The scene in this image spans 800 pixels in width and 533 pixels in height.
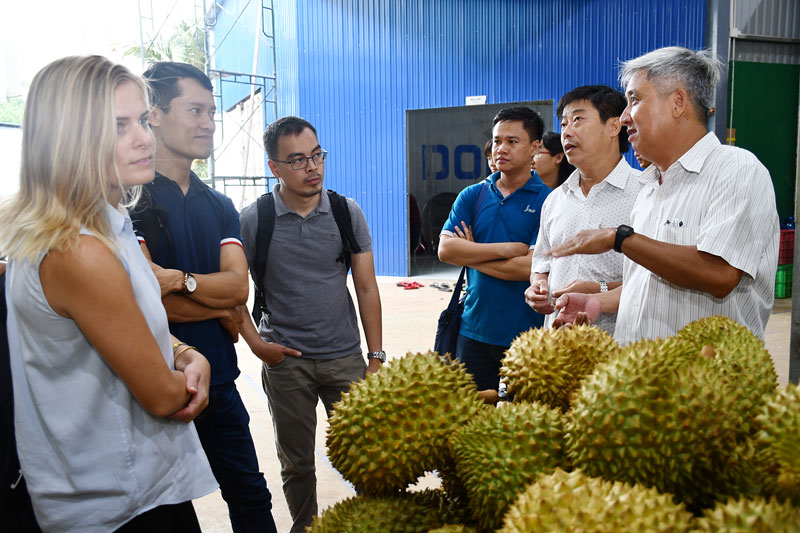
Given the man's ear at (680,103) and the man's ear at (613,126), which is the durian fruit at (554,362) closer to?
the man's ear at (680,103)

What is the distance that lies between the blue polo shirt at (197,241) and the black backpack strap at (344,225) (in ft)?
2.07

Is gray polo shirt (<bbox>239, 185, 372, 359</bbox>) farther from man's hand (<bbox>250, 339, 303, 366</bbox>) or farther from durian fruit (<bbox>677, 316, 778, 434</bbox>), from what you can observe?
durian fruit (<bbox>677, 316, 778, 434</bbox>)

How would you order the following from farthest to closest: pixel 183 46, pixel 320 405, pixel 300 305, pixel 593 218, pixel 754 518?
pixel 183 46 → pixel 320 405 → pixel 300 305 → pixel 593 218 → pixel 754 518

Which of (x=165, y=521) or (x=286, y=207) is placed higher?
(x=286, y=207)

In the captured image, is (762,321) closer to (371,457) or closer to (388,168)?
(371,457)

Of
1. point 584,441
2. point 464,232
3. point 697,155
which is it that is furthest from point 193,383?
point 464,232

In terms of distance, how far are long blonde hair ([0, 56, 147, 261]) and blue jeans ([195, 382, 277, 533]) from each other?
1070mm

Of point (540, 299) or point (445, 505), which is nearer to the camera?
point (445, 505)

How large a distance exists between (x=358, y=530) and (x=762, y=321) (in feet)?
5.13

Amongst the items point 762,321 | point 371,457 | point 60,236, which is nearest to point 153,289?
point 60,236

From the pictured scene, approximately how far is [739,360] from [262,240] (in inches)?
87.6

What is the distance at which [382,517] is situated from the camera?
1009mm

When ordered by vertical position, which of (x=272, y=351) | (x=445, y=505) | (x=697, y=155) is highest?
(x=697, y=155)

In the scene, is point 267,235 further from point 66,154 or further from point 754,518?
point 754,518
